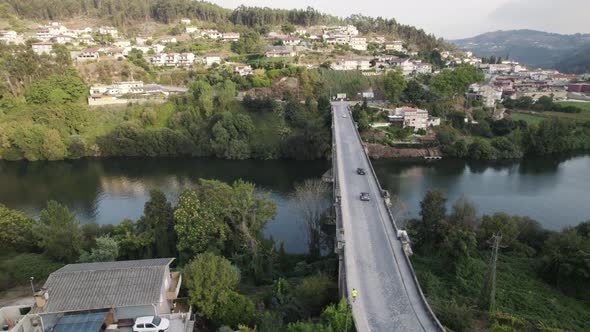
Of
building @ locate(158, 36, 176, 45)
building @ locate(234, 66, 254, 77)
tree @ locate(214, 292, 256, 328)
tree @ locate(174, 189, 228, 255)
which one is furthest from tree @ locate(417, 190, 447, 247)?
building @ locate(158, 36, 176, 45)

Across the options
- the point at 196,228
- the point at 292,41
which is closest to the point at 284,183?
the point at 196,228

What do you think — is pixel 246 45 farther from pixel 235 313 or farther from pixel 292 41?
pixel 235 313

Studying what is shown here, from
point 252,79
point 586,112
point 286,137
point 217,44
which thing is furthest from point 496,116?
point 217,44

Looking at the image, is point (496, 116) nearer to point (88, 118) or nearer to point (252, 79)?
point (252, 79)

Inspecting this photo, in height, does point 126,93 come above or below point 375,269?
above

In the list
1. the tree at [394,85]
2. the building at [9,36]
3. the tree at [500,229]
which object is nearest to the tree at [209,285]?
the tree at [500,229]

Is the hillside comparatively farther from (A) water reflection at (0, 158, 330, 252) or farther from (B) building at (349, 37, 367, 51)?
(A) water reflection at (0, 158, 330, 252)
